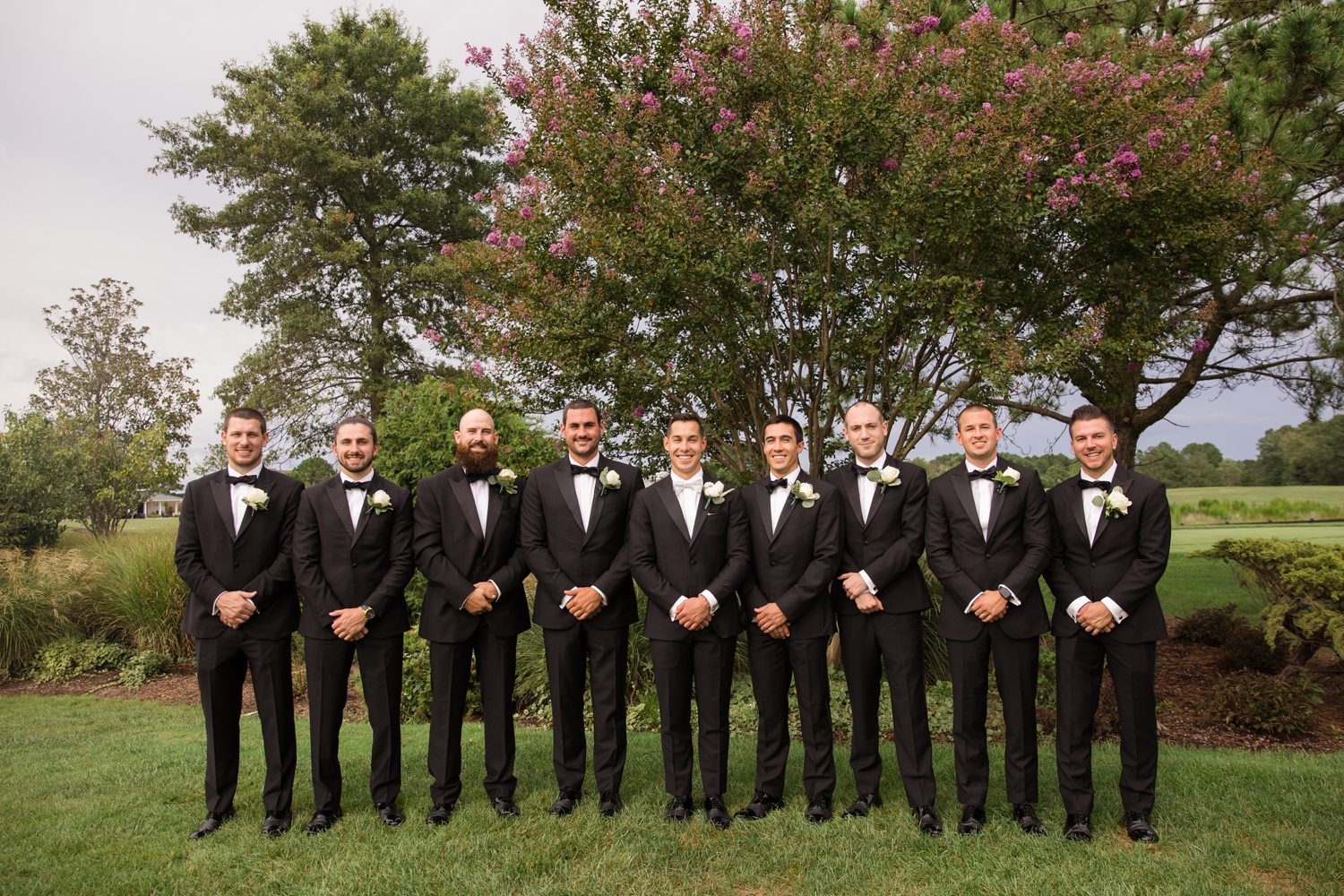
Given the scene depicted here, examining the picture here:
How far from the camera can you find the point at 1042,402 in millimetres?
12914

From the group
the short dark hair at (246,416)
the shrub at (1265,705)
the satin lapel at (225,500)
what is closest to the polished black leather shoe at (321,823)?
the satin lapel at (225,500)

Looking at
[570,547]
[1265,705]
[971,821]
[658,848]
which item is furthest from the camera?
[1265,705]

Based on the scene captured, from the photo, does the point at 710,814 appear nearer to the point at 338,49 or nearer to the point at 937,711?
the point at 937,711

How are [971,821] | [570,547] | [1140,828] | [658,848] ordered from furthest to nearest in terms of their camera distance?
[570,547], [971,821], [1140,828], [658,848]

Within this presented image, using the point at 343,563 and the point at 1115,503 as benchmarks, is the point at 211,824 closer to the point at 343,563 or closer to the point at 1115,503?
the point at 343,563

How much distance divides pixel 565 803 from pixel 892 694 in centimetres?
204

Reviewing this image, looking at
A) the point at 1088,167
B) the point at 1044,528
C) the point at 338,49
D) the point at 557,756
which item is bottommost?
the point at 557,756

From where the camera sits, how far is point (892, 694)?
189 inches

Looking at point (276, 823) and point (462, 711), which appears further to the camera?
point (462, 711)

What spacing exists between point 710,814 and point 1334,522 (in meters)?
21.9

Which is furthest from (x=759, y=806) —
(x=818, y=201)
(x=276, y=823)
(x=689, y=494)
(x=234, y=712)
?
(x=818, y=201)

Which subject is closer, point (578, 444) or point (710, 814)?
point (710, 814)

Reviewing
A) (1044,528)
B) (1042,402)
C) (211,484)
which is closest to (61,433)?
(211,484)

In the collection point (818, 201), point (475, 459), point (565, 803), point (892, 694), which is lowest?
point (565, 803)
